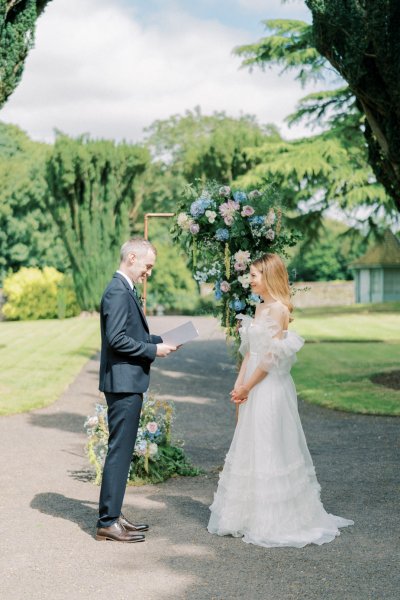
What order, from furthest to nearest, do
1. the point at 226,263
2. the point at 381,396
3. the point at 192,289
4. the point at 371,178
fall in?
the point at 192,289
the point at 371,178
the point at 381,396
the point at 226,263

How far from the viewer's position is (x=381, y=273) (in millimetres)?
50656

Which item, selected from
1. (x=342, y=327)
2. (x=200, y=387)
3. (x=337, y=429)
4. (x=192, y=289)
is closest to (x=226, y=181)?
(x=192, y=289)

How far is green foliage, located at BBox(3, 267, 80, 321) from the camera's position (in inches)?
1551

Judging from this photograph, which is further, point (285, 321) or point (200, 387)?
point (200, 387)

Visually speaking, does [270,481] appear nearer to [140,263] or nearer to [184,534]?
[184,534]

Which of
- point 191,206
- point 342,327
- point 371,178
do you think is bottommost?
point 342,327

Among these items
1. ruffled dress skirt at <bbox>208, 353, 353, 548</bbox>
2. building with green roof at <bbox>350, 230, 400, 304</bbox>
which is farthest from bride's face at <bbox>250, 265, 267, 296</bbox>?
building with green roof at <bbox>350, 230, 400, 304</bbox>

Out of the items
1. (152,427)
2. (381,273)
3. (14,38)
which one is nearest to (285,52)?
(14,38)

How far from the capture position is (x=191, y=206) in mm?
7438

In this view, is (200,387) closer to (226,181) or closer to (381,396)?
(381,396)

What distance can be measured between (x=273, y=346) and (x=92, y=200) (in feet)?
105

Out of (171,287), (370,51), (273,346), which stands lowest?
(171,287)

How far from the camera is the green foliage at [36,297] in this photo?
39.4 meters

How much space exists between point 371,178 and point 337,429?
58.8ft
